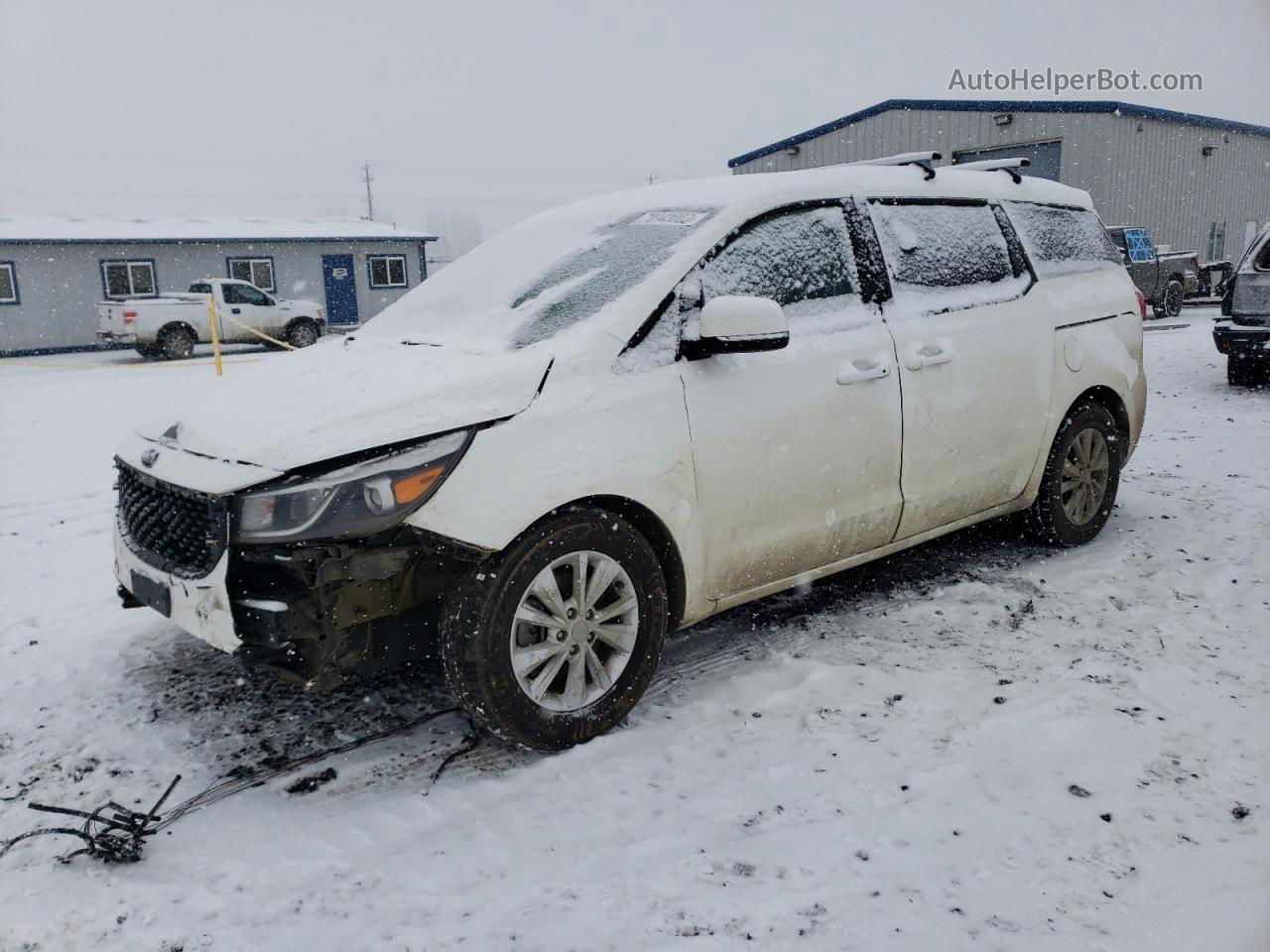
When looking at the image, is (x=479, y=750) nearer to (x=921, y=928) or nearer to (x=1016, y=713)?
(x=921, y=928)

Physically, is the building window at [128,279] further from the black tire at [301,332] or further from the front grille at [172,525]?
the front grille at [172,525]

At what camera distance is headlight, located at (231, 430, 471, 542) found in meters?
2.50

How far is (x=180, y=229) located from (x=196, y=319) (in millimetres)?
7880

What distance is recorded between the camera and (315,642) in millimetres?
2570

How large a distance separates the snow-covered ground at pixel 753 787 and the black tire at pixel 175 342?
1727cm

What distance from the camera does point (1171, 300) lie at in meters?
20.2

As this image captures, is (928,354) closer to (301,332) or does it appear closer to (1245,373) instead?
(1245,373)

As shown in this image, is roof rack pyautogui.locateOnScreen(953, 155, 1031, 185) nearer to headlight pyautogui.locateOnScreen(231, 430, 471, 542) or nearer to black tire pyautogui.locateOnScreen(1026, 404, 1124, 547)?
black tire pyautogui.locateOnScreen(1026, 404, 1124, 547)

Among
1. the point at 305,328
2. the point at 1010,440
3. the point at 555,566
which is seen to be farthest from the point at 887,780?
the point at 305,328

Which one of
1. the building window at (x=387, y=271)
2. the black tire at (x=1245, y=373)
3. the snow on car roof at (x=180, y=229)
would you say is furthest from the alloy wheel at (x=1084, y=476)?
the building window at (x=387, y=271)

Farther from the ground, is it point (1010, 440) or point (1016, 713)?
point (1010, 440)

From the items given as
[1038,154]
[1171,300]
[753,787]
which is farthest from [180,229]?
[753,787]

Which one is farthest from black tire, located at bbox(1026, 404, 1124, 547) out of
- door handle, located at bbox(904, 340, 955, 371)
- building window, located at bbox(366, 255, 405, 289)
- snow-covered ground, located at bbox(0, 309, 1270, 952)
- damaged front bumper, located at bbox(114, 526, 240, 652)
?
building window, located at bbox(366, 255, 405, 289)

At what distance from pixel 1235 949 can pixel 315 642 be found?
2.37 m
